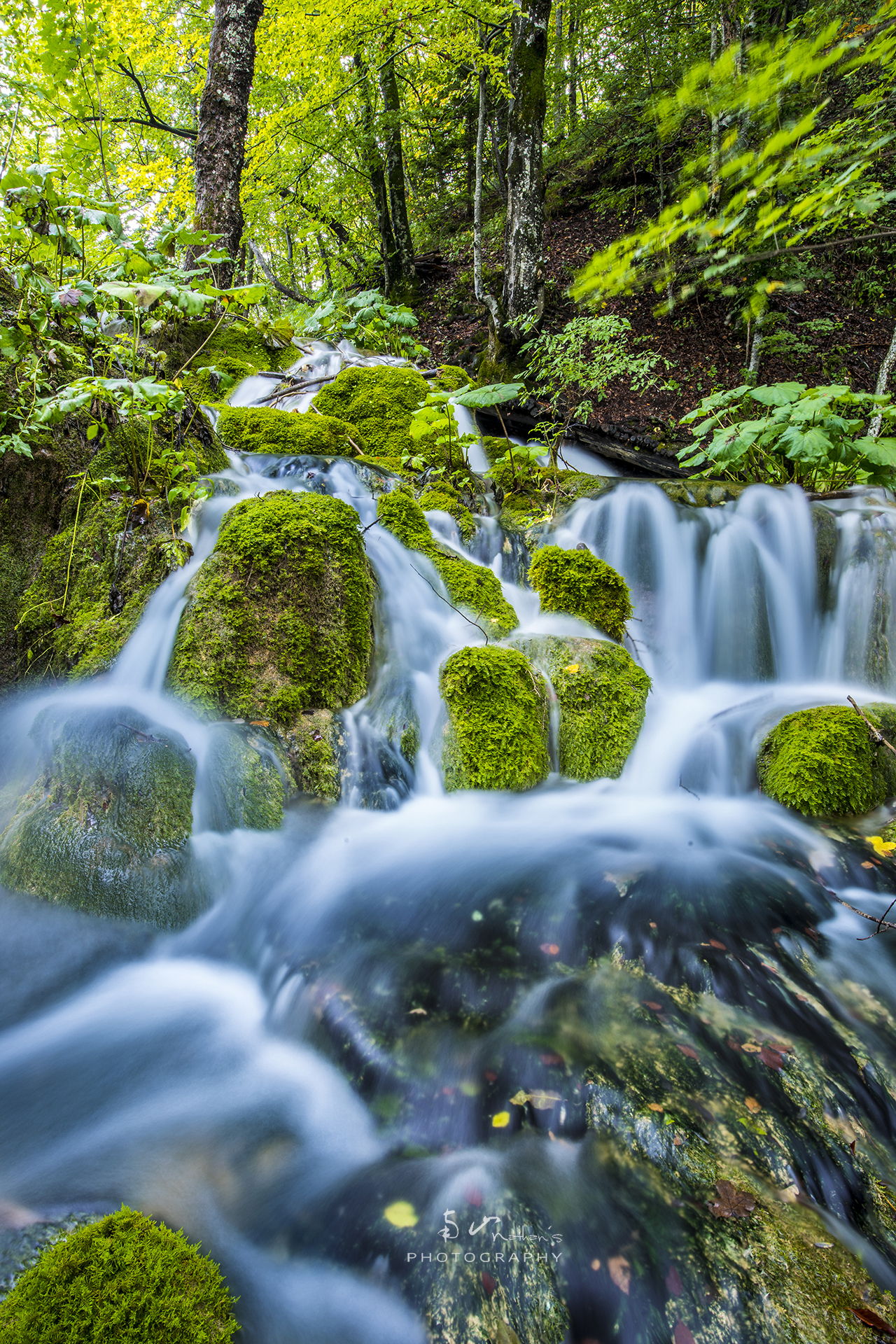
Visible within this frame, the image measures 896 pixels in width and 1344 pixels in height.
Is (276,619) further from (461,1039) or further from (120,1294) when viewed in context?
(120,1294)

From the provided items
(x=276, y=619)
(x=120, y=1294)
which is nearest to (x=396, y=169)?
(x=276, y=619)

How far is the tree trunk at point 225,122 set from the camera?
6.36 m

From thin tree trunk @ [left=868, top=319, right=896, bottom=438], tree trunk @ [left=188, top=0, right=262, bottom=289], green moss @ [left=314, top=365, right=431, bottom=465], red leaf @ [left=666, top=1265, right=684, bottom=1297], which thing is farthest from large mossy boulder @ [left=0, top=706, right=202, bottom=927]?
thin tree trunk @ [left=868, top=319, right=896, bottom=438]

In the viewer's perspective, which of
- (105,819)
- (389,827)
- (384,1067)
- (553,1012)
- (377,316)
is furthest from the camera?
(377,316)

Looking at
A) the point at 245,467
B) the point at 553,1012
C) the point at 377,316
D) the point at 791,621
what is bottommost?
the point at 553,1012

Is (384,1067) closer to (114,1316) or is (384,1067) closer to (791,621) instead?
(114,1316)

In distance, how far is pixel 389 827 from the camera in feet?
10.8

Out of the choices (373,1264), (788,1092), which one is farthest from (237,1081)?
(788,1092)

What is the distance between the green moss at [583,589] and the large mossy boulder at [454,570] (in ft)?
1.15

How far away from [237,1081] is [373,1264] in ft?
2.64

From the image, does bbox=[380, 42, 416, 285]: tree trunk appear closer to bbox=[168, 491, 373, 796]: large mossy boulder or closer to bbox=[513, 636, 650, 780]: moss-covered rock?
bbox=[168, 491, 373, 796]: large mossy boulder

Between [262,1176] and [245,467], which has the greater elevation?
[245,467]

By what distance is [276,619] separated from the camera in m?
3.48

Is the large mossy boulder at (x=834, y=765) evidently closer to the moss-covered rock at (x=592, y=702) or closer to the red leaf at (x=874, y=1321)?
the moss-covered rock at (x=592, y=702)
